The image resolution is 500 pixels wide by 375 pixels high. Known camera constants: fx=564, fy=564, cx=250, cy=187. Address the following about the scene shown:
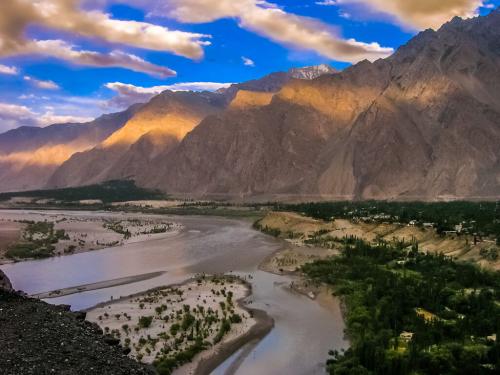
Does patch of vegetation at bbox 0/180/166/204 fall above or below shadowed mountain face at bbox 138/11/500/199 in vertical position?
below

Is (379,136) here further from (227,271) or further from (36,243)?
(227,271)

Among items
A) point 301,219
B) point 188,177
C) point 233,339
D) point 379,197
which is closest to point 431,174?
point 379,197

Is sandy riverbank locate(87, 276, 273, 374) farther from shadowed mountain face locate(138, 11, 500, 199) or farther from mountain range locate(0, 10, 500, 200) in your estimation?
shadowed mountain face locate(138, 11, 500, 199)

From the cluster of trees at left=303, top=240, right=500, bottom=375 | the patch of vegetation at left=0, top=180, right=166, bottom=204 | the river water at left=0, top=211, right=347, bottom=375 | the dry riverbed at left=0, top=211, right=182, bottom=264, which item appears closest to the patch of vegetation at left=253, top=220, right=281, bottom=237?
the river water at left=0, top=211, right=347, bottom=375

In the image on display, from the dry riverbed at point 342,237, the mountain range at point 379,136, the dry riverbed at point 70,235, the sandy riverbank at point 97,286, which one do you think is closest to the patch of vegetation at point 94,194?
the mountain range at point 379,136

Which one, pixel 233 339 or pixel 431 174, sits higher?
pixel 431 174

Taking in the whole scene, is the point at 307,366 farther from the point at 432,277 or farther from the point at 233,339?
the point at 432,277
